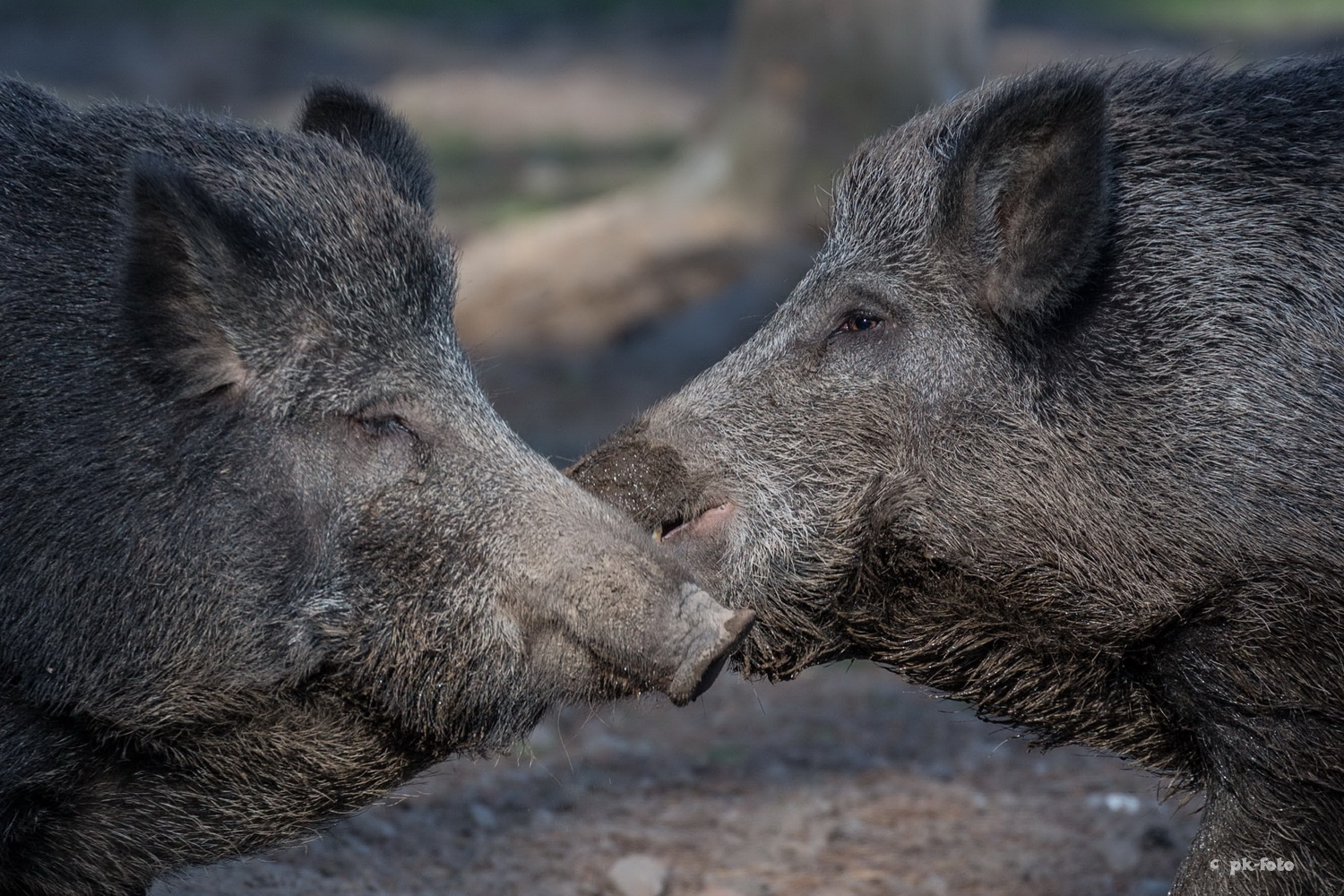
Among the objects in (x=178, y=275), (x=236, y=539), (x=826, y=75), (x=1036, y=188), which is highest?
(x=826, y=75)

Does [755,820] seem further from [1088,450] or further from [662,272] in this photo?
[662,272]

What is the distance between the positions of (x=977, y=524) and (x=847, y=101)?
810cm

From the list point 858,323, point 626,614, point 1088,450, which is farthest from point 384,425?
point 1088,450

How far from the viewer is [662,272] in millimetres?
12086

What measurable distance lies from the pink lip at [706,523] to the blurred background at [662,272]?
20.0 inches

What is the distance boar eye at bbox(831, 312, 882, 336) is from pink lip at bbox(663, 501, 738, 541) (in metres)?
0.58

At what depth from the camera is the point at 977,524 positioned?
4.02 m

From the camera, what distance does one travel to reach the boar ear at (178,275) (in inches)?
128

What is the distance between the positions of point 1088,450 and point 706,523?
0.98 m

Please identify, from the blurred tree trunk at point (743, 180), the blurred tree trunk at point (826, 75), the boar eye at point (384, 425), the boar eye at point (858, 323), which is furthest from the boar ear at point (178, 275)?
the blurred tree trunk at point (826, 75)

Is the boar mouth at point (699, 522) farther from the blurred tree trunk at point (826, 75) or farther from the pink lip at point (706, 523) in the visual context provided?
the blurred tree trunk at point (826, 75)

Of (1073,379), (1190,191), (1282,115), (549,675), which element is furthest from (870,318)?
(549,675)

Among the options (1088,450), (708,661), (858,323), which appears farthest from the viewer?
(858,323)

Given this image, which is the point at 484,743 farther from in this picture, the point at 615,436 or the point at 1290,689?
the point at 1290,689
